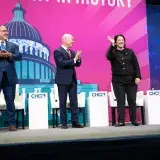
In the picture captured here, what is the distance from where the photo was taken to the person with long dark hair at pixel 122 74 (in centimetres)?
500

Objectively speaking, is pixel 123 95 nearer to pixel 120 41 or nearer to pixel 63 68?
pixel 120 41

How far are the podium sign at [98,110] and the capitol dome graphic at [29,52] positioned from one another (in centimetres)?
104

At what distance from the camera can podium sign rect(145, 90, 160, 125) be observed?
5770mm

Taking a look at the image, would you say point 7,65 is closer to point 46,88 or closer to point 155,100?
point 46,88

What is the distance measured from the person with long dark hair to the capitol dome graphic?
180cm

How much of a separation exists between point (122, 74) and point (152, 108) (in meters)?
1.16

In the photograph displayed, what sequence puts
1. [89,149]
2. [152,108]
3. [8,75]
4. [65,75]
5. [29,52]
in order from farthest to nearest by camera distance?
[29,52]
[152,108]
[65,75]
[8,75]
[89,149]

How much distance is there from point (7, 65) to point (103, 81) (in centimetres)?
255

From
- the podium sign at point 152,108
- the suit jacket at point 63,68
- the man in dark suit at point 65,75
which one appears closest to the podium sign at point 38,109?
the man in dark suit at point 65,75

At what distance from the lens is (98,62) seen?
22.0ft

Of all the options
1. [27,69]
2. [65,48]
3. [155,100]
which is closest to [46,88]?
[27,69]

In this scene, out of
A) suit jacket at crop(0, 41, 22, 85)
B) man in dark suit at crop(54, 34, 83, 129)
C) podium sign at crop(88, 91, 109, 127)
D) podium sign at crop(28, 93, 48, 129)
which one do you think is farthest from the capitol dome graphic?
suit jacket at crop(0, 41, 22, 85)

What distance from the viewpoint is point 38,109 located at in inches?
223

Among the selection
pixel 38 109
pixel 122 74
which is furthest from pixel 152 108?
pixel 38 109
